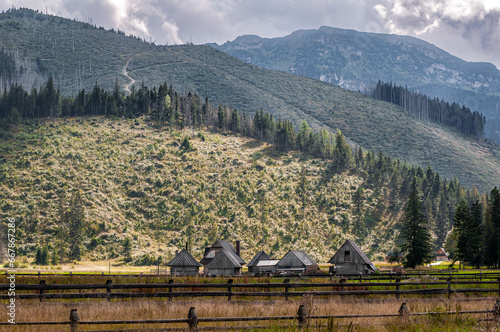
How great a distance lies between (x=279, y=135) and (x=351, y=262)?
9782cm

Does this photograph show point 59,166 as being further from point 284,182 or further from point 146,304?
point 146,304

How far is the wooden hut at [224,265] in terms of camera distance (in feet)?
218

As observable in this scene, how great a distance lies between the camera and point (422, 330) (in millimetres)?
14586

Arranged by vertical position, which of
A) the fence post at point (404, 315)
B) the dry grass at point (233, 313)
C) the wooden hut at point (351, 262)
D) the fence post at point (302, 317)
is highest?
the fence post at point (302, 317)

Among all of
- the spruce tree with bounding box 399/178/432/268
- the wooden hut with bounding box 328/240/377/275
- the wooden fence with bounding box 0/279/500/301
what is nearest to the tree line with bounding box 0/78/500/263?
the spruce tree with bounding box 399/178/432/268

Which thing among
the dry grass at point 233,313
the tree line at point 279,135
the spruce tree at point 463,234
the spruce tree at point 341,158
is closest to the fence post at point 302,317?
the dry grass at point 233,313

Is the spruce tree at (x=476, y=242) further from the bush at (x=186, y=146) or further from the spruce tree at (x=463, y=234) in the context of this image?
the bush at (x=186, y=146)

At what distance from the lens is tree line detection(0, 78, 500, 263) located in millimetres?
134375

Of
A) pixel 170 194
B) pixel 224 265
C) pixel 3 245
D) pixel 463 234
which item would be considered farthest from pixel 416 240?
pixel 3 245

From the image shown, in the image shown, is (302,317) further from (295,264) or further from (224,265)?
(224,265)

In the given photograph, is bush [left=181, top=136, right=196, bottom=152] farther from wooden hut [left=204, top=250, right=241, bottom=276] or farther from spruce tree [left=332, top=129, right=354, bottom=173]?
wooden hut [left=204, top=250, right=241, bottom=276]

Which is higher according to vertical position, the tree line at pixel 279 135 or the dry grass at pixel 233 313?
the tree line at pixel 279 135

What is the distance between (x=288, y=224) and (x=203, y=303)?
99722 millimetres

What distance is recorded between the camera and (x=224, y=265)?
66.6 metres
